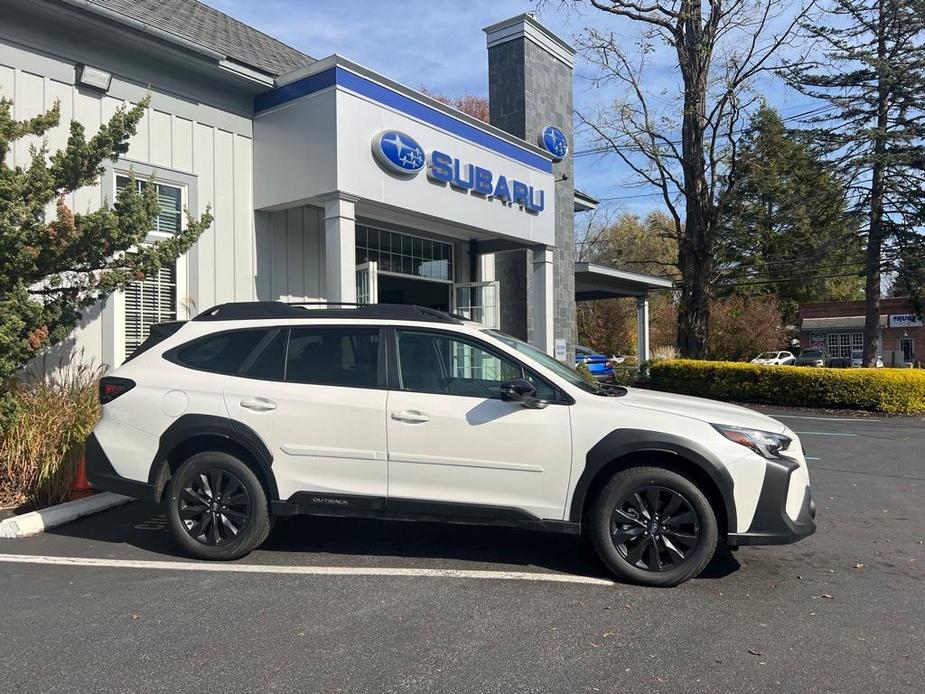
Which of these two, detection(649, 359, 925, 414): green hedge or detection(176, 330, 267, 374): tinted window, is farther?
detection(649, 359, 925, 414): green hedge

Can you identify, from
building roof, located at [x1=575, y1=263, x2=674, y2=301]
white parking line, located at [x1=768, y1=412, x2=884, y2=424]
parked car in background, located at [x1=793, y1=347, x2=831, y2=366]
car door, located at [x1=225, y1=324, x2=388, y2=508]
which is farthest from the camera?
parked car in background, located at [x1=793, y1=347, x2=831, y2=366]

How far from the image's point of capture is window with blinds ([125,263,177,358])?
8734 millimetres

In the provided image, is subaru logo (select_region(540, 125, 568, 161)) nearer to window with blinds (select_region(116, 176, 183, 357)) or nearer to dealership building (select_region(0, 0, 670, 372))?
dealership building (select_region(0, 0, 670, 372))

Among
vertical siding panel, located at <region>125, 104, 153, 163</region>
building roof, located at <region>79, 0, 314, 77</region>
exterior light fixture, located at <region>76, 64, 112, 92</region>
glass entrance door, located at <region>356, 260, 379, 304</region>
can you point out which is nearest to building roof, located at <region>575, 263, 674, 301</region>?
glass entrance door, located at <region>356, 260, 379, 304</region>

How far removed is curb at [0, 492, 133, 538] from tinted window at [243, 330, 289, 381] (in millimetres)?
1674

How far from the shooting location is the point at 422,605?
4.03 meters

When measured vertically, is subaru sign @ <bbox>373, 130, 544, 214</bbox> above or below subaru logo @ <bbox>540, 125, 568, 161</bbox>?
below

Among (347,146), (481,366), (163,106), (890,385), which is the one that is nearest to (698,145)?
(890,385)

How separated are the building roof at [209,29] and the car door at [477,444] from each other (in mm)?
6538

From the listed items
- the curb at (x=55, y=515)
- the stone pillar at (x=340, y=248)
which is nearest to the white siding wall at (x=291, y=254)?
the stone pillar at (x=340, y=248)

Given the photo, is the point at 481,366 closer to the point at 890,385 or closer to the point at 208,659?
the point at 208,659

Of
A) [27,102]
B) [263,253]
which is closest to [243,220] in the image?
[263,253]

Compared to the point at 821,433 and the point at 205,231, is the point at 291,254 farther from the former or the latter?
the point at 821,433

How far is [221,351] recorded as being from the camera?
507cm
